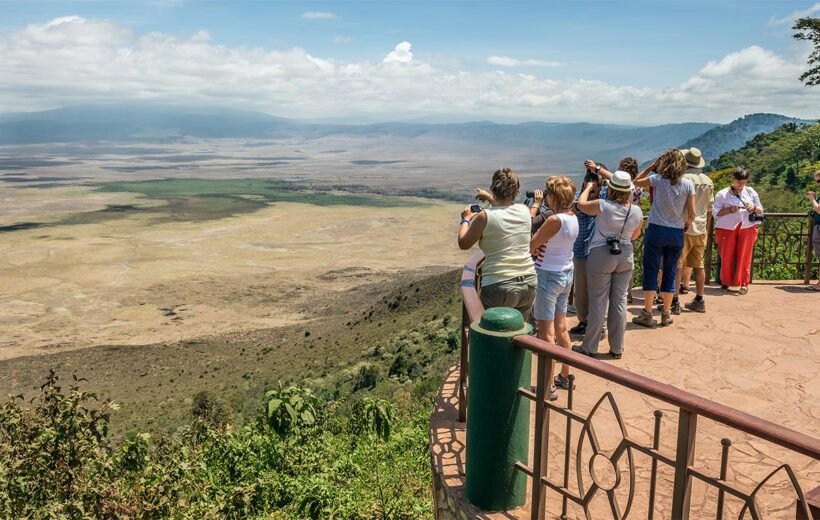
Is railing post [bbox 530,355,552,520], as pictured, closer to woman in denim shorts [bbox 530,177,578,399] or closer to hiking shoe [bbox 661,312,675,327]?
woman in denim shorts [bbox 530,177,578,399]

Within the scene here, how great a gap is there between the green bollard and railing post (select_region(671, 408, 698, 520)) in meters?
0.94

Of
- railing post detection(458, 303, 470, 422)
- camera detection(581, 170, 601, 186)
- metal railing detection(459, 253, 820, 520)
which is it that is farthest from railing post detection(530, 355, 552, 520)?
camera detection(581, 170, 601, 186)

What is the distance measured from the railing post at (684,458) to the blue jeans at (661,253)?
468cm

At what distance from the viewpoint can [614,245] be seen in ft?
19.6

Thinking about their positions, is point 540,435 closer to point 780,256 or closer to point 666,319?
point 666,319

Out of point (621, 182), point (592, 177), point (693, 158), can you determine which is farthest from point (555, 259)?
point (693, 158)

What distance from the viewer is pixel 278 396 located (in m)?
10.8

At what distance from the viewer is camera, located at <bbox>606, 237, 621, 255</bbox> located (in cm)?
598

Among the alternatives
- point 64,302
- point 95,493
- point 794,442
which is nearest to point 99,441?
point 95,493

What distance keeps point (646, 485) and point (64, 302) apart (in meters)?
69.8

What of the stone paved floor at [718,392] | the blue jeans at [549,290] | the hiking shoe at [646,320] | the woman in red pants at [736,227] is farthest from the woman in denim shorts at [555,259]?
the woman in red pants at [736,227]

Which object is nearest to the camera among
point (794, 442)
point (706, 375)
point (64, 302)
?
point (794, 442)

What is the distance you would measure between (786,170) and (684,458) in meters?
33.3

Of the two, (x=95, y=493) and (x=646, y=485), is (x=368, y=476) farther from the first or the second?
(x=646, y=485)
